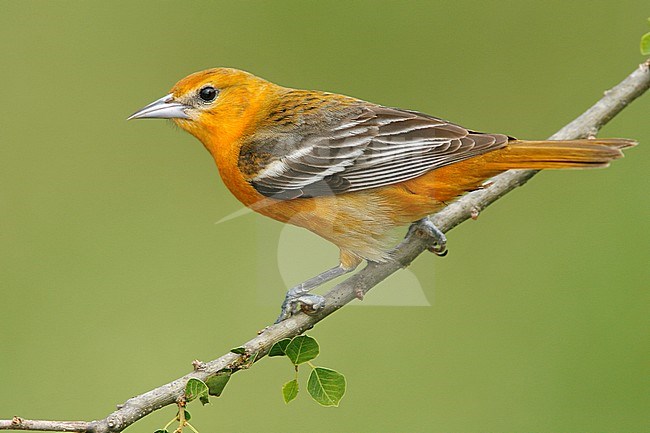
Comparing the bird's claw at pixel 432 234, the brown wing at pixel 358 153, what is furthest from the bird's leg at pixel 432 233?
the brown wing at pixel 358 153

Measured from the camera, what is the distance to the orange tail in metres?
3.59

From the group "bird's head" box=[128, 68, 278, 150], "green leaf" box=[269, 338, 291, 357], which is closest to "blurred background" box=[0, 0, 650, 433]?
"bird's head" box=[128, 68, 278, 150]

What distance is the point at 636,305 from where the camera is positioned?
6934 millimetres

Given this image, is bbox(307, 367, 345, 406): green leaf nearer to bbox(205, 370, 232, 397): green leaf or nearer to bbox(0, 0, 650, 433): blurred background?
bbox(205, 370, 232, 397): green leaf

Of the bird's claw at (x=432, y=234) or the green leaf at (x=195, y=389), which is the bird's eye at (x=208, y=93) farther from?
the green leaf at (x=195, y=389)

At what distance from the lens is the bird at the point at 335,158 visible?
407 cm

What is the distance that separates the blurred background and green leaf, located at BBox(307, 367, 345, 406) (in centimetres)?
133

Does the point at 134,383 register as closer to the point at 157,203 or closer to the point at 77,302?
the point at 77,302

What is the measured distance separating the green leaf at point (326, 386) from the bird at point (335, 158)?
678 millimetres

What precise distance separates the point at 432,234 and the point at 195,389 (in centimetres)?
157

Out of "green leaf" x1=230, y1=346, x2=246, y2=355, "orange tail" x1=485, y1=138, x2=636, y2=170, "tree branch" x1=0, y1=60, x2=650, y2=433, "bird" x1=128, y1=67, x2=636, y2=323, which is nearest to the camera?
"tree branch" x1=0, y1=60, x2=650, y2=433

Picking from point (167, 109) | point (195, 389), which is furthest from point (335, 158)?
point (195, 389)

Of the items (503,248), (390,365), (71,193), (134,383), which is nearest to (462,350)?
(390,365)

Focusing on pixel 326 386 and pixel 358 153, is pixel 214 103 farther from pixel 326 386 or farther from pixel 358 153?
pixel 326 386
